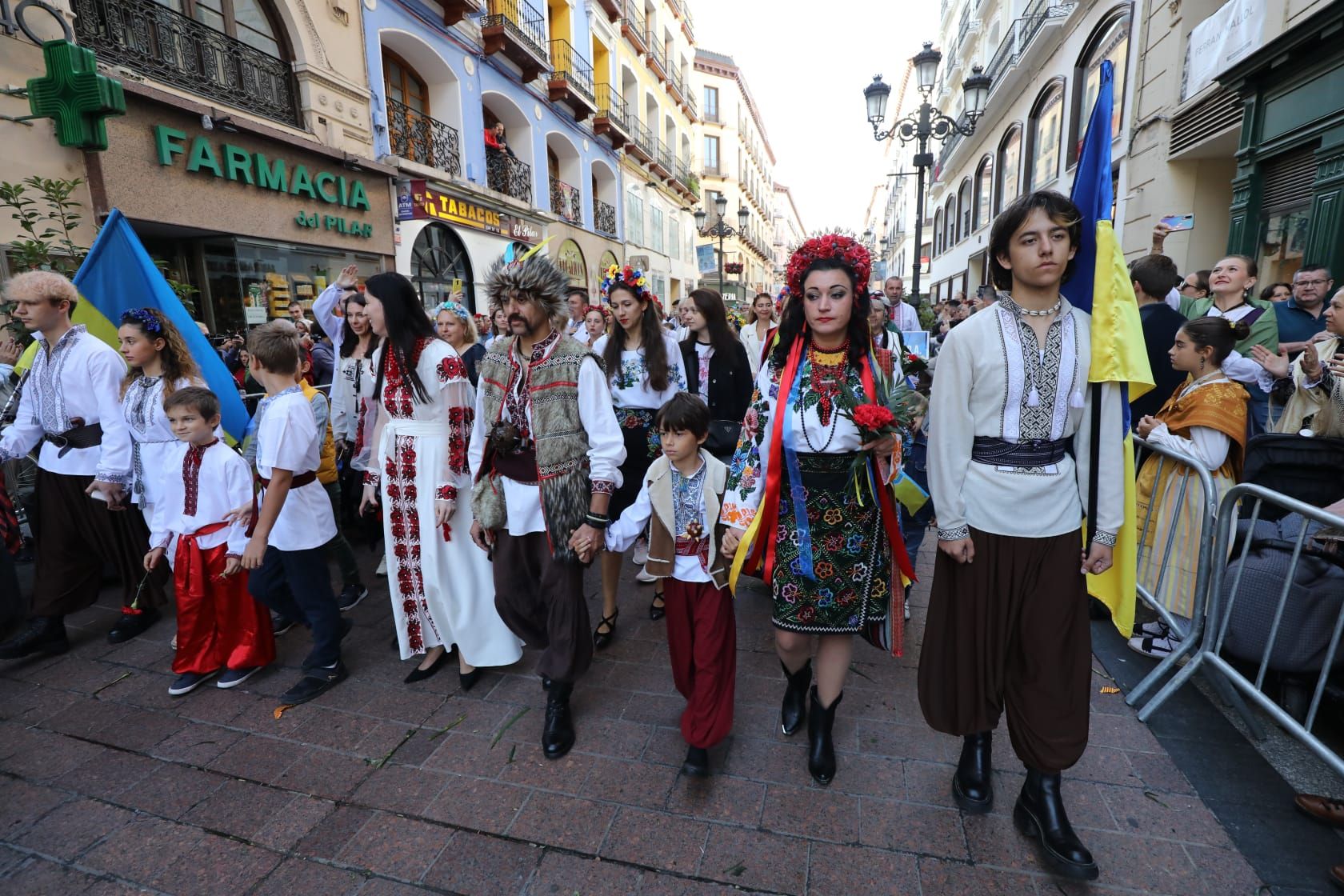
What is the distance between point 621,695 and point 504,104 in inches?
607

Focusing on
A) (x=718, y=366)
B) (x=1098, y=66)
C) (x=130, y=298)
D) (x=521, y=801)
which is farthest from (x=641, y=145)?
(x=521, y=801)

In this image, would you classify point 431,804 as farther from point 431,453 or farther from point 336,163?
point 336,163

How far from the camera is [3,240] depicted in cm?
611

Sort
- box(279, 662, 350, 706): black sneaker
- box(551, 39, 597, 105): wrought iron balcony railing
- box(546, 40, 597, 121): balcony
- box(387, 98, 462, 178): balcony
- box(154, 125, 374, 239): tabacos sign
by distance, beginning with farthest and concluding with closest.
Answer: box(551, 39, 597, 105): wrought iron balcony railing
box(546, 40, 597, 121): balcony
box(387, 98, 462, 178): balcony
box(154, 125, 374, 239): tabacos sign
box(279, 662, 350, 706): black sneaker

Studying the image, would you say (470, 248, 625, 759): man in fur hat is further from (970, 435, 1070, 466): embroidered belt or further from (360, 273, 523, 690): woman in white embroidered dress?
(970, 435, 1070, 466): embroidered belt

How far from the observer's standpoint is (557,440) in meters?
2.79

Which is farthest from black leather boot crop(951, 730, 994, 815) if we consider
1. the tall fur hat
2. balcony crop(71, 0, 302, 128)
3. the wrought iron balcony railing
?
the wrought iron balcony railing

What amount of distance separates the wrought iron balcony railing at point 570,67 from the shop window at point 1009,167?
40.5ft

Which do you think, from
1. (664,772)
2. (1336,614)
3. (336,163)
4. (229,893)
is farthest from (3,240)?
(1336,614)

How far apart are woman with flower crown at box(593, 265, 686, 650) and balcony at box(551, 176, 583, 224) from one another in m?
14.9

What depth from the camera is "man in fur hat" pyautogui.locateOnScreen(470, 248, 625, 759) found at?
278 centimetres

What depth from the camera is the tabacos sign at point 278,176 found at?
7.80 meters

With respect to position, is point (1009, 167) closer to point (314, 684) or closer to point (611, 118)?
point (611, 118)

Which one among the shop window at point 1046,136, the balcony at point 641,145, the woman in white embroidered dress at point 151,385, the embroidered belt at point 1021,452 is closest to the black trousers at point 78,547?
the woman in white embroidered dress at point 151,385
